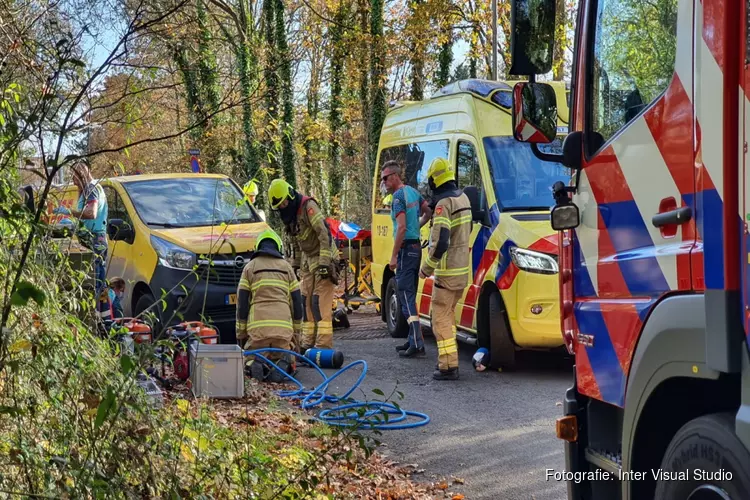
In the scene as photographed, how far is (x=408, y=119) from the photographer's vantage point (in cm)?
1140

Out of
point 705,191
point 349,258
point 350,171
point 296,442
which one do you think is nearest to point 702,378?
point 705,191

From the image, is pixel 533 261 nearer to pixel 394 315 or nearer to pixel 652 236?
pixel 394 315

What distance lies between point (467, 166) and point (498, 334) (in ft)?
6.30

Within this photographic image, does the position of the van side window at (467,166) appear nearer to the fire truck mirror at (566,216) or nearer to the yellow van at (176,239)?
the yellow van at (176,239)

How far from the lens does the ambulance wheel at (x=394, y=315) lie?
36.3ft

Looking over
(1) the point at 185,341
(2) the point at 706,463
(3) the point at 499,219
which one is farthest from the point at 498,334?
(2) the point at 706,463

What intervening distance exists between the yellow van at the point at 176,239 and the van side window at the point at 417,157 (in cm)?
195

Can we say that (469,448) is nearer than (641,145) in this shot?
No

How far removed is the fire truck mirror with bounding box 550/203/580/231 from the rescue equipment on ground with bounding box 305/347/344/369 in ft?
17.7

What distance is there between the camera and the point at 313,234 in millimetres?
Result: 9891

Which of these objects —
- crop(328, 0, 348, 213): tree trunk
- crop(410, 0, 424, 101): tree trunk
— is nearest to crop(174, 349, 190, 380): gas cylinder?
crop(410, 0, 424, 101): tree trunk

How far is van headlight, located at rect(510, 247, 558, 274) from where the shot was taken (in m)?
8.11

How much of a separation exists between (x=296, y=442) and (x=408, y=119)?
6.49 metres

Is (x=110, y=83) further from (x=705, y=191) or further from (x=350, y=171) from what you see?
(x=350, y=171)
